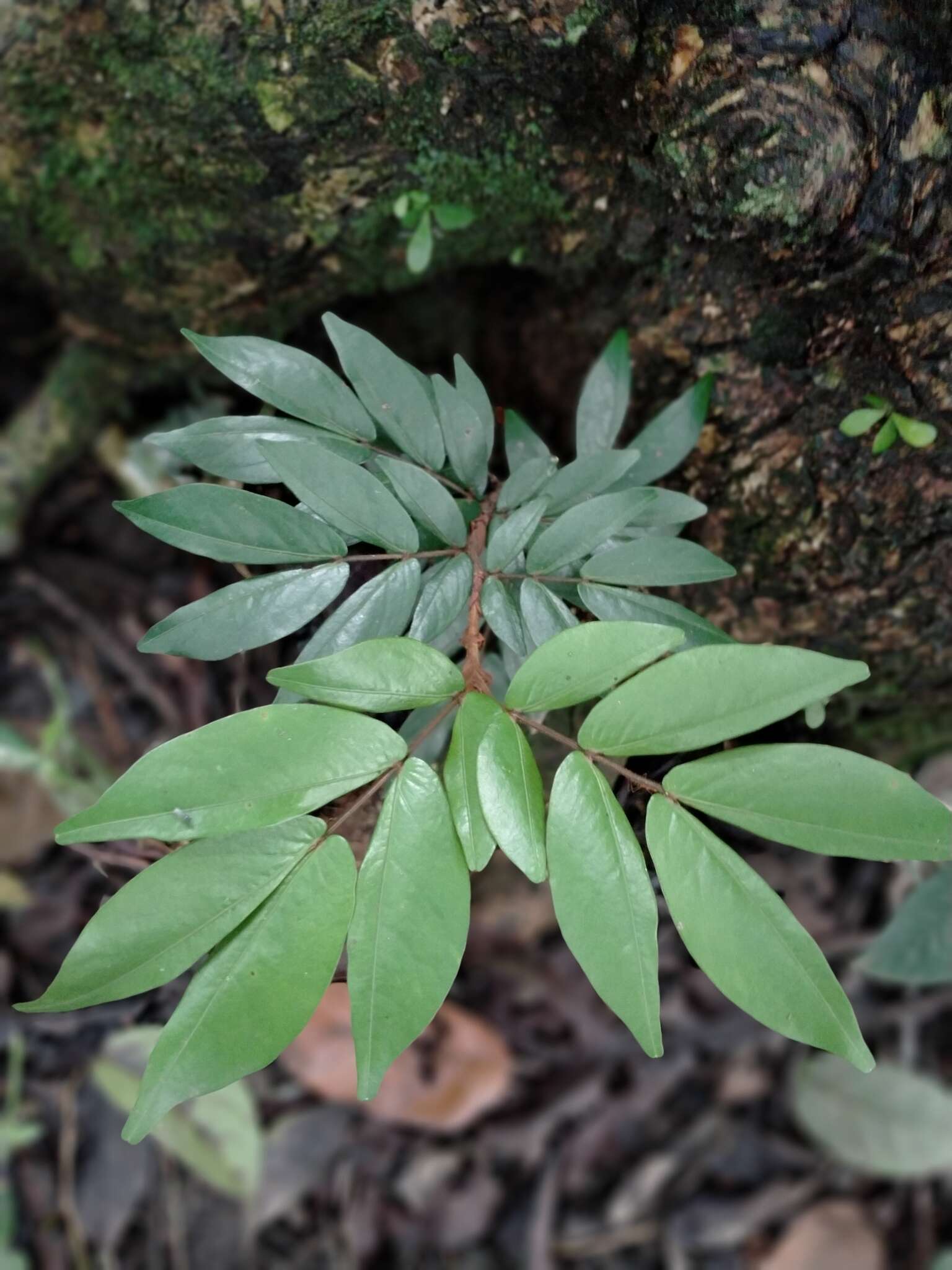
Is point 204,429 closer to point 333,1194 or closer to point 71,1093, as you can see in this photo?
point 71,1093

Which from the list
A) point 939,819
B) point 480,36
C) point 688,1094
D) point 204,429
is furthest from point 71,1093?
point 480,36

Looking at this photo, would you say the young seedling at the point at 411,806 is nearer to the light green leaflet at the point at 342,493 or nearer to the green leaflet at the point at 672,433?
the light green leaflet at the point at 342,493

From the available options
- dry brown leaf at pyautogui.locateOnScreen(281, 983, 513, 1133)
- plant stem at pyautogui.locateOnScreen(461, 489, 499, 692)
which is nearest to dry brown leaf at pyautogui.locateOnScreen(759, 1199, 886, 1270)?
dry brown leaf at pyautogui.locateOnScreen(281, 983, 513, 1133)

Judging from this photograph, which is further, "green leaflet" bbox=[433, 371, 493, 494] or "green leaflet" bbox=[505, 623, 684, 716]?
"green leaflet" bbox=[433, 371, 493, 494]

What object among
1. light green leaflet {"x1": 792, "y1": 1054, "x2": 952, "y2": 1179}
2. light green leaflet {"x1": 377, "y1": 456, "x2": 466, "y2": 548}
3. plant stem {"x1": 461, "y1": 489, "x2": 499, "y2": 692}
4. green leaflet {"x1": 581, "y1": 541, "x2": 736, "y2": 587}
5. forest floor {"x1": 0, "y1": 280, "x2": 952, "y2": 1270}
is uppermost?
light green leaflet {"x1": 377, "y1": 456, "x2": 466, "y2": 548}

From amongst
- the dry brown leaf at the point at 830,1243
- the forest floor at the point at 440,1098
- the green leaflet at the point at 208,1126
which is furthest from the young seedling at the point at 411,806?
the dry brown leaf at the point at 830,1243

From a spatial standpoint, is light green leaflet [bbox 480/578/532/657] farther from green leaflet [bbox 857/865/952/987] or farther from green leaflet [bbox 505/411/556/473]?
green leaflet [bbox 857/865/952/987]

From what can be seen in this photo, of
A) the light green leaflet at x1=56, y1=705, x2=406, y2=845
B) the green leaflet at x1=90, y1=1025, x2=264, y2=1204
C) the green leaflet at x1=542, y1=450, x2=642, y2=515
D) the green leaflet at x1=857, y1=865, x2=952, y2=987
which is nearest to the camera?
the light green leaflet at x1=56, y1=705, x2=406, y2=845

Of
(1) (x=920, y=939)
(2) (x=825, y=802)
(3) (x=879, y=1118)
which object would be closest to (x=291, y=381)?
(2) (x=825, y=802)
